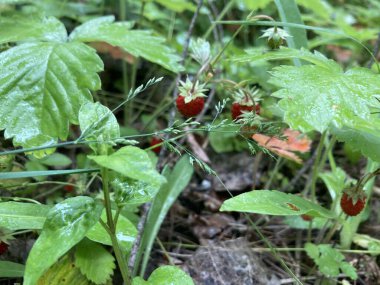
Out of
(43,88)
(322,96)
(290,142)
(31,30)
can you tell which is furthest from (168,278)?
(31,30)

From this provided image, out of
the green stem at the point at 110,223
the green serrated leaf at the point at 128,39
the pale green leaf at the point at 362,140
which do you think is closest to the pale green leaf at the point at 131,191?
the green stem at the point at 110,223

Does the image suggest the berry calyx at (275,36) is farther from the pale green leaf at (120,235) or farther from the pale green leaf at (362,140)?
the pale green leaf at (120,235)

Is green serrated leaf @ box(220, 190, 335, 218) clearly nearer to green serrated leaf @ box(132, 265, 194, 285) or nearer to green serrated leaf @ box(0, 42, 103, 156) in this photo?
green serrated leaf @ box(132, 265, 194, 285)

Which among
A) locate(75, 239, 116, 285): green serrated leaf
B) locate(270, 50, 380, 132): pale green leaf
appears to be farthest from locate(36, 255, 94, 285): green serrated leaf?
locate(270, 50, 380, 132): pale green leaf

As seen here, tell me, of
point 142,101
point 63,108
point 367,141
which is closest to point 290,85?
point 367,141

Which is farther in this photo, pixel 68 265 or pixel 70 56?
pixel 70 56

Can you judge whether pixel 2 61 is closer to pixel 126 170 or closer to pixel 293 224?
pixel 126 170
